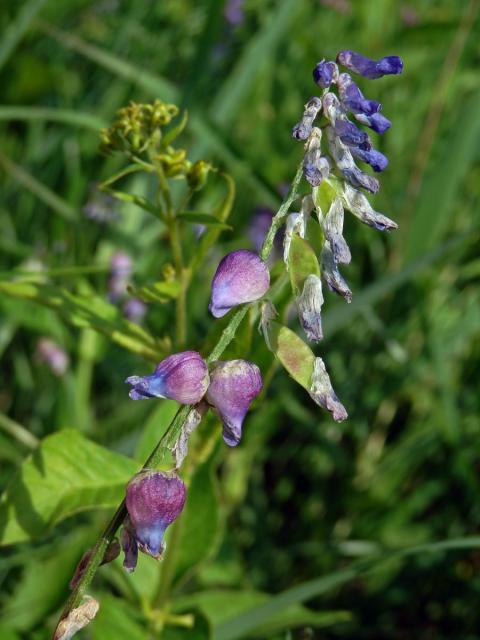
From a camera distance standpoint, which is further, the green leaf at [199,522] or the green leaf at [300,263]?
the green leaf at [199,522]

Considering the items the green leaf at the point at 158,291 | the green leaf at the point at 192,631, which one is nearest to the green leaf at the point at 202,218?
the green leaf at the point at 158,291

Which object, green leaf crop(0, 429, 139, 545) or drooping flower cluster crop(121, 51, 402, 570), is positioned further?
green leaf crop(0, 429, 139, 545)

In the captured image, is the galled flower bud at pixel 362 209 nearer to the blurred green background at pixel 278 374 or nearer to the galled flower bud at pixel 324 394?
the galled flower bud at pixel 324 394

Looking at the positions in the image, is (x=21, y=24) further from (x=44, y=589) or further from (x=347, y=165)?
(x=347, y=165)

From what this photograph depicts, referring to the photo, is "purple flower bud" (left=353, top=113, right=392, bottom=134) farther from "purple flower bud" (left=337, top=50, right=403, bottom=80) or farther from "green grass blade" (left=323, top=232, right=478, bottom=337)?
"green grass blade" (left=323, top=232, right=478, bottom=337)

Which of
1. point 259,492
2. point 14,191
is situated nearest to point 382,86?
point 14,191

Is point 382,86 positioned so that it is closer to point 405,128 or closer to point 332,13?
point 405,128

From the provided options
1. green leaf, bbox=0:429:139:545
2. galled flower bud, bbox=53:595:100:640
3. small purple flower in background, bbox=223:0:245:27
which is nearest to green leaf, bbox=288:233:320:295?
galled flower bud, bbox=53:595:100:640
